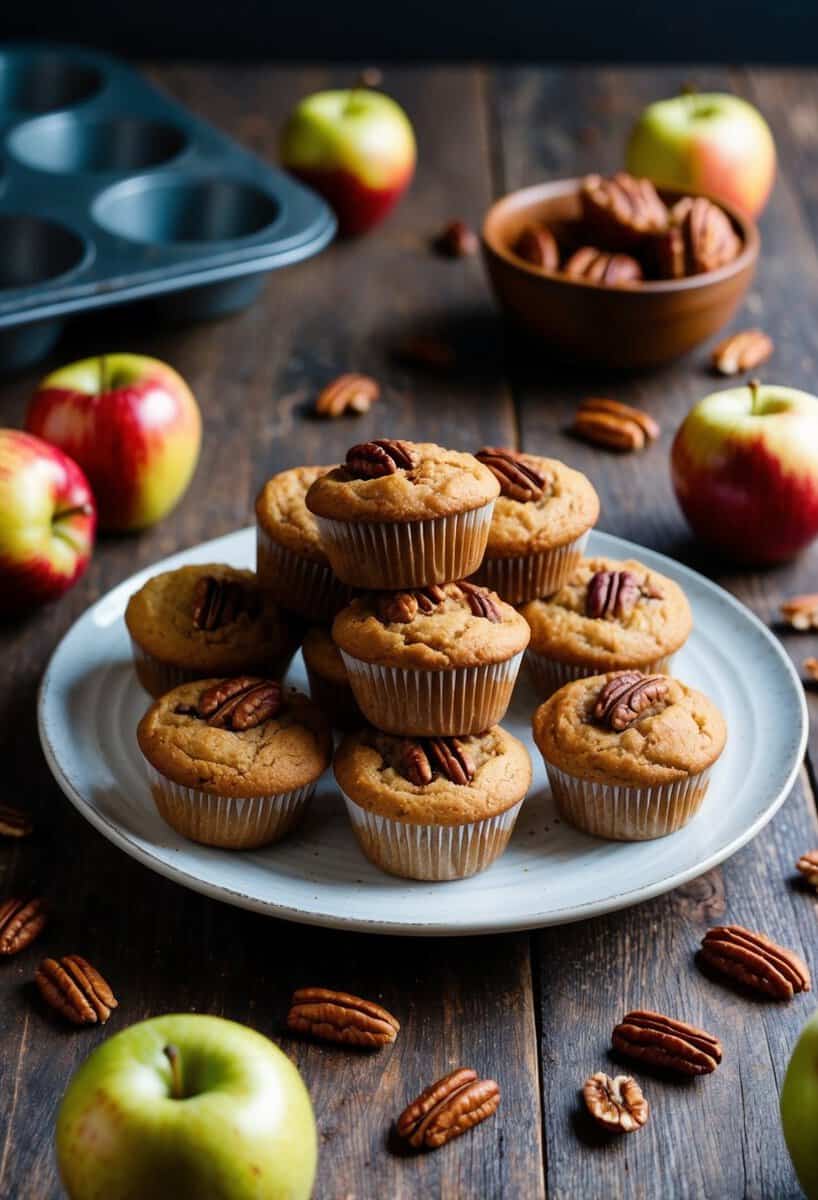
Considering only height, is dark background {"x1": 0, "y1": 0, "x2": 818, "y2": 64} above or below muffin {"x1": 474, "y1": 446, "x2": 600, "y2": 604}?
below

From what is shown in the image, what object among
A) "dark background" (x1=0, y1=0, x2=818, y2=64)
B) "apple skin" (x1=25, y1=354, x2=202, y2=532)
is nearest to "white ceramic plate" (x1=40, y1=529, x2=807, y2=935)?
"apple skin" (x1=25, y1=354, x2=202, y2=532)

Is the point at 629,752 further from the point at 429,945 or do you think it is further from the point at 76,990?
the point at 76,990

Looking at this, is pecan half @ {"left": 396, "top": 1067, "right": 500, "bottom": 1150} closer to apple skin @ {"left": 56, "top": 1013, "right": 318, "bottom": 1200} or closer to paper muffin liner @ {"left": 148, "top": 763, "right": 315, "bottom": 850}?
apple skin @ {"left": 56, "top": 1013, "right": 318, "bottom": 1200}

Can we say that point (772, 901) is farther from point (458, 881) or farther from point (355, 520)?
point (355, 520)

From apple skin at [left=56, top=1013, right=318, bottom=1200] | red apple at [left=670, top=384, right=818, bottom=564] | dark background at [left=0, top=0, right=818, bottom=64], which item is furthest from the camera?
dark background at [left=0, top=0, right=818, bottom=64]

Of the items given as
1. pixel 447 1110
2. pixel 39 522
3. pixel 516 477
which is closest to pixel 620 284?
pixel 516 477

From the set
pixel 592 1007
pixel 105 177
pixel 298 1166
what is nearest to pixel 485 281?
pixel 105 177
